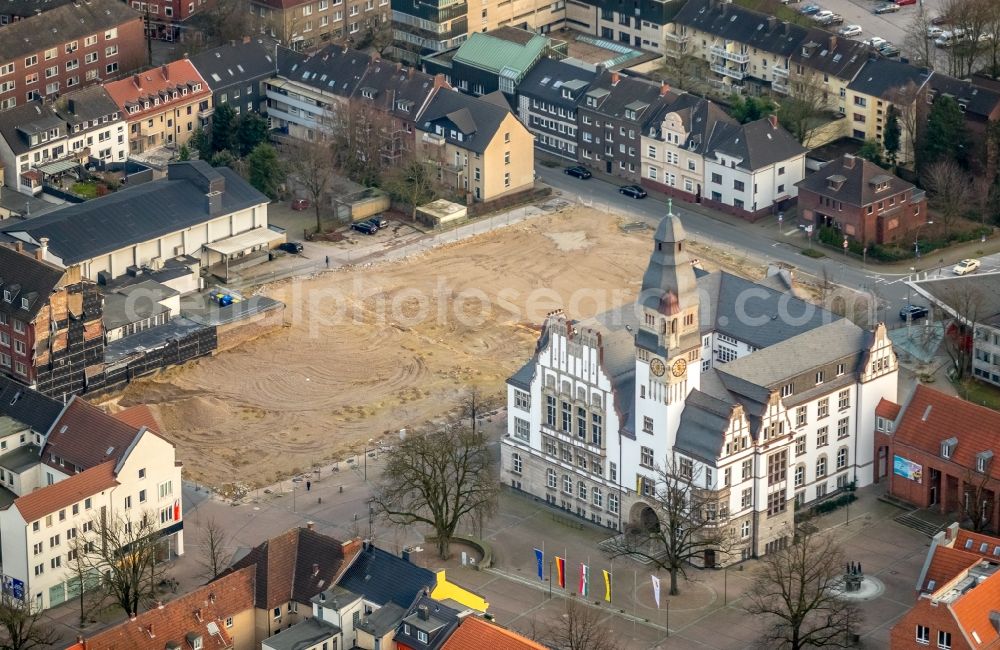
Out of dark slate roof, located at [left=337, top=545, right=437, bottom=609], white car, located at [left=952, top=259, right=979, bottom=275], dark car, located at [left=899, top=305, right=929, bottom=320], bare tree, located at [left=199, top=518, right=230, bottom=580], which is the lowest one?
bare tree, located at [left=199, top=518, right=230, bottom=580]

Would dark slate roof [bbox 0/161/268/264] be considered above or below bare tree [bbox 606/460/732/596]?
above

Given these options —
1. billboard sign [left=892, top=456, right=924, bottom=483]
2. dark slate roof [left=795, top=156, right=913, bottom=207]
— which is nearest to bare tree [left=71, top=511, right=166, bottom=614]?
billboard sign [left=892, top=456, right=924, bottom=483]

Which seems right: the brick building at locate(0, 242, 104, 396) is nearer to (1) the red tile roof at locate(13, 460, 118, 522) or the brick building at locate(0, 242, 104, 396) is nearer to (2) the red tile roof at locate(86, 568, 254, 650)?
(1) the red tile roof at locate(13, 460, 118, 522)

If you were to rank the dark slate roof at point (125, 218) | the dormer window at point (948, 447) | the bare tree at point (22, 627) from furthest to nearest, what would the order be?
the dark slate roof at point (125, 218), the dormer window at point (948, 447), the bare tree at point (22, 627)

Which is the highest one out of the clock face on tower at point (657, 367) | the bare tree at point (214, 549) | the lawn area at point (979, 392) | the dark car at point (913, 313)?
the clock face on tower at point (657, 367)

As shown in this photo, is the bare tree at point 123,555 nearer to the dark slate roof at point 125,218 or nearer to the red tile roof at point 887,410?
the dark slate roof at point 125,218

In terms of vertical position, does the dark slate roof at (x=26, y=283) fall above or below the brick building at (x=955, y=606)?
above

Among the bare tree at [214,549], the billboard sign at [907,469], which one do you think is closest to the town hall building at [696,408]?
the billboard sign at [907,469]

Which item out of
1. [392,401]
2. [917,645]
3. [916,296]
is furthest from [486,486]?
[916,296]
